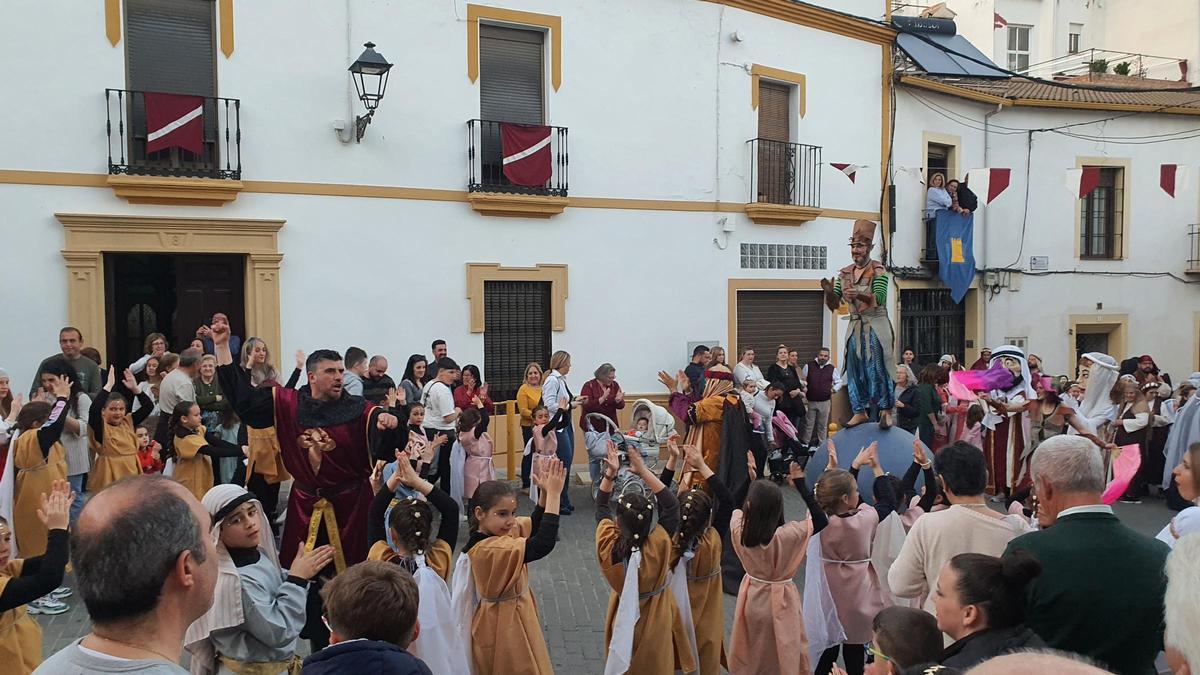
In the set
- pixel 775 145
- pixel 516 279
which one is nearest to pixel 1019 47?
pixel 775 145

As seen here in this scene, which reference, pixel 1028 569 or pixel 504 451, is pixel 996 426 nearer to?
pixel 504 451

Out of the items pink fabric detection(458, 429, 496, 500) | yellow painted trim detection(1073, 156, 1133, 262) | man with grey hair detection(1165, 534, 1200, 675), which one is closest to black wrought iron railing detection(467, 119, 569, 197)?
pink fabric detection(458, 429, 496, 500)

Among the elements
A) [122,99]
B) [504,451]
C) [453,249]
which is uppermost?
[122,99]

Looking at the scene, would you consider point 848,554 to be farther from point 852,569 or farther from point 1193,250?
point 1193,250

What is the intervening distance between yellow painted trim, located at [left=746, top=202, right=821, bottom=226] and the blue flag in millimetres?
2924

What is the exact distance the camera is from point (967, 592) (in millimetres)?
2598

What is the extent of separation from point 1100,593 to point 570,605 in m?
4.27

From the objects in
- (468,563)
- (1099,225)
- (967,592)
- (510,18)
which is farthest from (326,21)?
(1099,225)

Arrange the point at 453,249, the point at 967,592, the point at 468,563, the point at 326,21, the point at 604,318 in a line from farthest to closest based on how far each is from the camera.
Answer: the point at 604,318, the point at 453,249, the point at 326,21, the point at 468,563, the point at 967,592

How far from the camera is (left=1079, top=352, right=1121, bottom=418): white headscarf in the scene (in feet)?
30.6

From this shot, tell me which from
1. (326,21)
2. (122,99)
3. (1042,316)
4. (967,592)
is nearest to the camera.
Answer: (967,592)

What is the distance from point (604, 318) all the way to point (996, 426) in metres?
5.20

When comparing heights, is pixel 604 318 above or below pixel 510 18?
below

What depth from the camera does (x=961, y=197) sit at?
15469 millimetres
